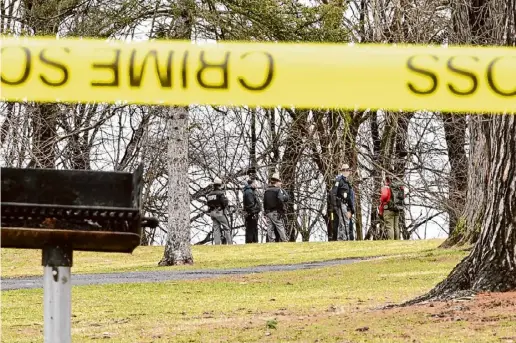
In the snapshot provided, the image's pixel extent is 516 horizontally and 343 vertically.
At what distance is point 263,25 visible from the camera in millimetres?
18297

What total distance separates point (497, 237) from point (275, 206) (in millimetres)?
15413

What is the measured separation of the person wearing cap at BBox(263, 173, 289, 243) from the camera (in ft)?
79.4

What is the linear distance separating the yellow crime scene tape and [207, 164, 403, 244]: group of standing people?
54.8 ft

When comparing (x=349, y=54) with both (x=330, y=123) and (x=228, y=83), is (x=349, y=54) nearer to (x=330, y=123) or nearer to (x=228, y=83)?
(x=228, y=83)

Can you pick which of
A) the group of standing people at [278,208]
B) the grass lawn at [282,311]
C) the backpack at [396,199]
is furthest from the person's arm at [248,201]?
the grass lawn at [282,311]

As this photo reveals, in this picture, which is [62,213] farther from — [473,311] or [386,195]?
[386,195]

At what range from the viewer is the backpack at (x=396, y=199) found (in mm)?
24953

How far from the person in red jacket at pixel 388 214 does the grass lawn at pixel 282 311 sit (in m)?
8.12

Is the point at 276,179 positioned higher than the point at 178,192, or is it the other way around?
the point at 276,179

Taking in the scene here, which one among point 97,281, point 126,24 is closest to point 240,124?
point 126,24

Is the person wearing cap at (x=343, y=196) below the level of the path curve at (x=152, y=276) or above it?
above

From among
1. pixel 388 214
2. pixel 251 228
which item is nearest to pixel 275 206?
pixel 251 228

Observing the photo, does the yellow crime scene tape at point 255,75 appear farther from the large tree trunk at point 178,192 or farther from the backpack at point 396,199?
the backpack at point 396,199

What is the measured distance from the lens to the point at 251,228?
26391 mm
